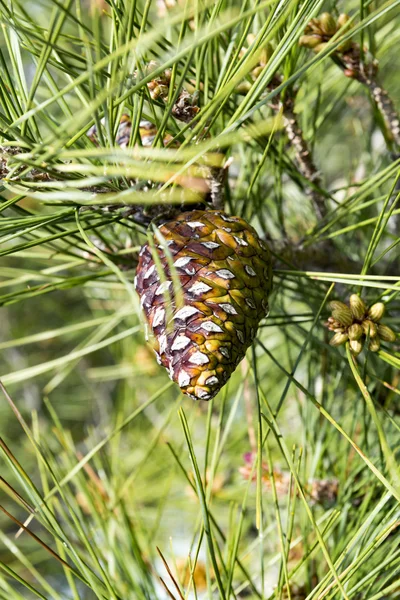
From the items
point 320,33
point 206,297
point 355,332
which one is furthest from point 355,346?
point 320,33

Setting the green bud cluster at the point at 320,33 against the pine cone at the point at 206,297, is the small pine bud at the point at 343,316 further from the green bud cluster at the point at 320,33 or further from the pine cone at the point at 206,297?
the green bud cluster at the point at 320,33

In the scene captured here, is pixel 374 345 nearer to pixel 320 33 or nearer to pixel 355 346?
pixel 355 346

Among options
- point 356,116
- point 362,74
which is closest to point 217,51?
point 362,74

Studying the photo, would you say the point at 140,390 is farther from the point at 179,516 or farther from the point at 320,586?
the point at 320,586

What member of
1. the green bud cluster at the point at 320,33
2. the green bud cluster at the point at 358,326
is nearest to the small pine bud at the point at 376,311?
the green bud cluster at the point at 358,326

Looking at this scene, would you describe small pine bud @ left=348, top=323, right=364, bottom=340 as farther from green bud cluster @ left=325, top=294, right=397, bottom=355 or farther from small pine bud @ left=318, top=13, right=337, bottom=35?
small pine bud @ left=318, top=13, right=337, bottom=35

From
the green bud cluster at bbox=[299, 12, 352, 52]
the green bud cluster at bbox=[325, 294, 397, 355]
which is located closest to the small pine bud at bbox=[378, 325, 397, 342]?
the green bud cluster at bbox=[325, 294, 397, 355]
